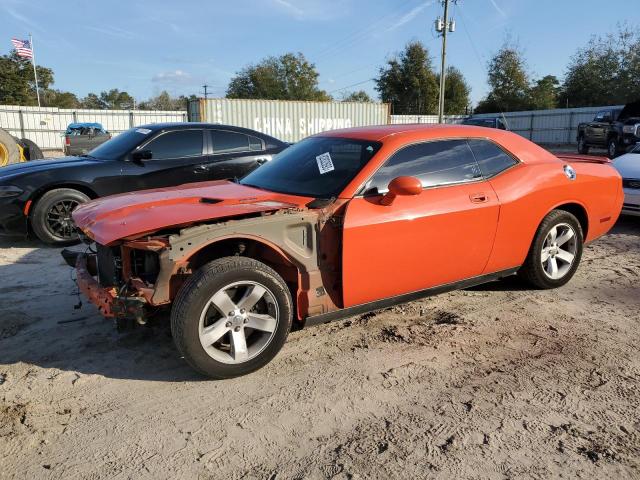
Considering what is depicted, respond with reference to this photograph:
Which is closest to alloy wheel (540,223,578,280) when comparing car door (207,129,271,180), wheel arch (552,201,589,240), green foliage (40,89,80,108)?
wheel arch (552,201,589,240)

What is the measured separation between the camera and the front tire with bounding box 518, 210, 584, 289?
4.46m

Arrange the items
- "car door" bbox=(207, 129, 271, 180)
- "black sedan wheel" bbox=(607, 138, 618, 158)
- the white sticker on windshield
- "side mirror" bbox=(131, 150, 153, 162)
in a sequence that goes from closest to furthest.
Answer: the white sticker on windshield → "side mirror" bbox=(131, 150, 153, 162) → "car door" bbox=(207, 129, 271, 180) → "black sedan wheel" bbox=(607, 138, 618, 158)

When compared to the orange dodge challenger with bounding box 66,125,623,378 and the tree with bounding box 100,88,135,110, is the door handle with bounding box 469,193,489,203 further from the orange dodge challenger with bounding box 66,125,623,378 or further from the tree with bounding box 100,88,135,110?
A: the tree with bounding box 100,88,135,110

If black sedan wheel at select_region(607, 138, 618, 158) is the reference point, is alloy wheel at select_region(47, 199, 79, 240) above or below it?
below

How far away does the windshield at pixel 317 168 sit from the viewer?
3.65 metres

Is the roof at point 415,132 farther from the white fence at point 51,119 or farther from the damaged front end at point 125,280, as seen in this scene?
the white fence at point 51,119

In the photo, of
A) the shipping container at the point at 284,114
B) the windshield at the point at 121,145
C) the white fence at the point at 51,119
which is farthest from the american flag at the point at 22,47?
the windshield at the point at 121,145

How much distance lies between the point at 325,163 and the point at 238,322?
4.88ft

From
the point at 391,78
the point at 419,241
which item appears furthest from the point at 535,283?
the point at 391,78

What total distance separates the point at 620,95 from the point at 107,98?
8871cm

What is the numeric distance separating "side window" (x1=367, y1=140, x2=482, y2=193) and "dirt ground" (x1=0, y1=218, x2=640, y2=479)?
1138mm

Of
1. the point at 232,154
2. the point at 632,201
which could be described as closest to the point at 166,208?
the point at 232,154

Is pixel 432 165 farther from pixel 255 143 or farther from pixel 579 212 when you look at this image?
pixel 255 143

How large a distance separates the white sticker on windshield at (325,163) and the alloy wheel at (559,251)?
212 cm
